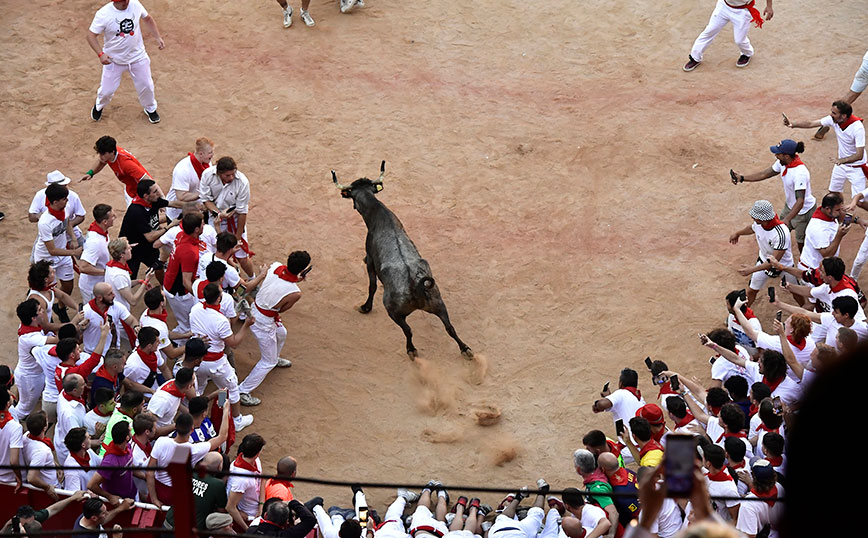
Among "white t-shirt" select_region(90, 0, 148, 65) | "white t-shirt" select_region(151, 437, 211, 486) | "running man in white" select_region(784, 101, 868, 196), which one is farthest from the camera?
"white t-shirt" select_region(90, 0, 148, 65)

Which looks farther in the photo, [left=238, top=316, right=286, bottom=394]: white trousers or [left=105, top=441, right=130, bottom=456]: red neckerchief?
[left=238, top=316, right=286, bottom=394]: white trousers

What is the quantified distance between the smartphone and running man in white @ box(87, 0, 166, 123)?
11612 millimetres

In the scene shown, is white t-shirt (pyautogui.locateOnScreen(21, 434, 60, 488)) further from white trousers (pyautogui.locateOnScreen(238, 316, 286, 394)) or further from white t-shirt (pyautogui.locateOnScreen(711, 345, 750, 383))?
white t-shirt (pyautogui.locateOnScreen(711, 345, 750, 383))

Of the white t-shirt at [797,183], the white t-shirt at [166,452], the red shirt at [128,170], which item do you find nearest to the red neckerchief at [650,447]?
the white t-shirt at [166,452]

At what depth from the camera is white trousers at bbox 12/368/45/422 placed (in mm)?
9109

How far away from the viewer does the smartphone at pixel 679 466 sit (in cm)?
308

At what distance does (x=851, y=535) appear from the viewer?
80.9 inches

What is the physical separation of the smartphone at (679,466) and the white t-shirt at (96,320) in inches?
285

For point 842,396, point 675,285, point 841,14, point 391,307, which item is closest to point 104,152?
point 391,307

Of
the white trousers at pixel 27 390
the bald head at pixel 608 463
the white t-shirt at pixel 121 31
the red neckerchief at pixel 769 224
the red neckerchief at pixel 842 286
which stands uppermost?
the white t-shirt at pixel 121 31

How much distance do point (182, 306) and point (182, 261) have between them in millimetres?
558

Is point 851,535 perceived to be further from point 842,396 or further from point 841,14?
point 841,14

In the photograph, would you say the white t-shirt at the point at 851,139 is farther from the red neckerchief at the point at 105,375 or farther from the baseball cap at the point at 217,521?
the red neckerchief at the point at 105,375

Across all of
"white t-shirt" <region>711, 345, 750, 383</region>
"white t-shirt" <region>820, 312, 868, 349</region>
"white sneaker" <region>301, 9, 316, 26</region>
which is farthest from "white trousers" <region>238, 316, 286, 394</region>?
"white sneaker" <region>301, 9, 316, 26</region>
